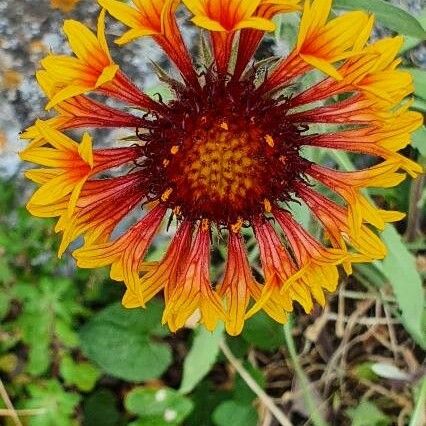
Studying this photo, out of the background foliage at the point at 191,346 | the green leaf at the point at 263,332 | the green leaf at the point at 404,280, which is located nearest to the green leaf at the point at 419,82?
the background foliage at the point at 191,346

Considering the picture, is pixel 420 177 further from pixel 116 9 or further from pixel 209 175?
pixel 116 9

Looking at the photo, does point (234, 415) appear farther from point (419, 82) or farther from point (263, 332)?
point (419, 82)

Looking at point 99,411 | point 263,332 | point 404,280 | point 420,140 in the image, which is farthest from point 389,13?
point 99,411

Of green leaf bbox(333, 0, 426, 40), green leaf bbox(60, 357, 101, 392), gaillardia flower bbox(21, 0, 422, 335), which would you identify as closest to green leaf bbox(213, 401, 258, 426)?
green leaf bbox(60, 357, 101, 392)

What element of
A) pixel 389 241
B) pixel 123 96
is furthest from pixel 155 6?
pixel 389 241

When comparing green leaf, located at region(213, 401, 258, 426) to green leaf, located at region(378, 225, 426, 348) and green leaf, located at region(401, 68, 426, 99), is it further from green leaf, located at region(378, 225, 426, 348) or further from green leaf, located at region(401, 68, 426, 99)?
green leaf, located at region(401, 68, 426, 99)

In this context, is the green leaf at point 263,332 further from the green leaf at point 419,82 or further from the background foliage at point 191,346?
the green leaf at point 419,82
